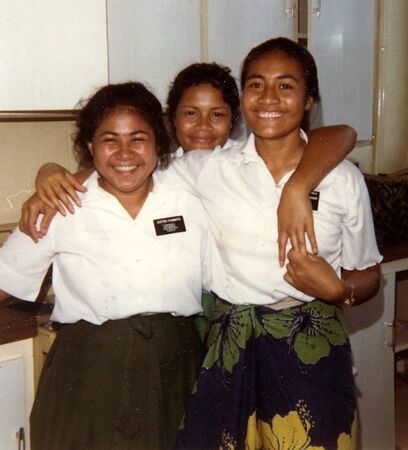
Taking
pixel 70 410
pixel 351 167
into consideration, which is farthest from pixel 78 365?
pixel 351 167

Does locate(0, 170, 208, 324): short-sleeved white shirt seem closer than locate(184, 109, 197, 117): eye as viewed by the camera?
Yes

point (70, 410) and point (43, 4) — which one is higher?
point (43, 4)

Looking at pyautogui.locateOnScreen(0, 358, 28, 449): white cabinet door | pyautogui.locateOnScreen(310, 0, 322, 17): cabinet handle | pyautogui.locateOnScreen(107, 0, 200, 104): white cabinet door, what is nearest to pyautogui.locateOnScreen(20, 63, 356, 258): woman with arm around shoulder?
pyautogui.locateOnScreen(107, 0, 200, 104): white cabinet door

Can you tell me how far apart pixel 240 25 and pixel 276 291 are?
4.16 ft

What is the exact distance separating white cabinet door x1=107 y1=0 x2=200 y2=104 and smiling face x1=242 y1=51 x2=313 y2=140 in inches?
27.0

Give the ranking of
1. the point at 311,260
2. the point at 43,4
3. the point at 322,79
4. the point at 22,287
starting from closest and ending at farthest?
the point at 311,260, the point at 22,287, the point at 43,4, the point at 322,79

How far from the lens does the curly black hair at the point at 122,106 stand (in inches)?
54.7

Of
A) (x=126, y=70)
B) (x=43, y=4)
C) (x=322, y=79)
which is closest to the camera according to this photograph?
(x=43, y=4)

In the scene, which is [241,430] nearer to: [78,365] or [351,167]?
[78,365]

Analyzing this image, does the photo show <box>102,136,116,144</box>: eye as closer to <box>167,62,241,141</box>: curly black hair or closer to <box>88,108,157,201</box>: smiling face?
<box>88,108,157,201</box>: smiling face

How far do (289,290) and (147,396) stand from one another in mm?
357

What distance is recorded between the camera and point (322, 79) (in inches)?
103

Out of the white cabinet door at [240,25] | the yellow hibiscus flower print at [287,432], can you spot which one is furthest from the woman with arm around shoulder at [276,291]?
the white cabinet door at [240,25]

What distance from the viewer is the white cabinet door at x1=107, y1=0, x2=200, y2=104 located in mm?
1924
